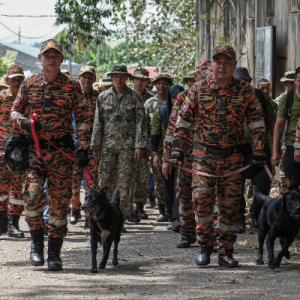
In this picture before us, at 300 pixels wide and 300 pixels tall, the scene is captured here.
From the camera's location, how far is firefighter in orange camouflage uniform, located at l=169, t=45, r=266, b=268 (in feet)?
26.9

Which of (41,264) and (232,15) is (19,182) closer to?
(41,264)

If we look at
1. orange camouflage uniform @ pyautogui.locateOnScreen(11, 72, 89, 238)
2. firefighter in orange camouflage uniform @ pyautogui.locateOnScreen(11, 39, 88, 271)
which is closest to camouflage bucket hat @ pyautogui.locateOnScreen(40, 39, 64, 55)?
firefighter in orange camouflage uniform @ pyautogui.locateOnScreen(11, 39, 88, 271)

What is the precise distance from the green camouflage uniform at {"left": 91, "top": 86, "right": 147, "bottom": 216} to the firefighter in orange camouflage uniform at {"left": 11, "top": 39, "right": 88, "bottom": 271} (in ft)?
10.2

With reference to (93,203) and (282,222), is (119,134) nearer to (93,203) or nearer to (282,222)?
(93,203)

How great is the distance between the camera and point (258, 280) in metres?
7.59

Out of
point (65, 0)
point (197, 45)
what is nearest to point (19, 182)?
point (65, 0)

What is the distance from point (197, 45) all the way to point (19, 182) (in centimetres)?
1004

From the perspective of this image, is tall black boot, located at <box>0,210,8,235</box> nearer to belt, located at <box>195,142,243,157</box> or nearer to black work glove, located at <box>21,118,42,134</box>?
black work glove, located at <box>21,118,42,134</box>

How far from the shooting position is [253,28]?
15688 mm

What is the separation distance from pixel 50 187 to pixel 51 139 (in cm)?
52

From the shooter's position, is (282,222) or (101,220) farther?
(101,220)

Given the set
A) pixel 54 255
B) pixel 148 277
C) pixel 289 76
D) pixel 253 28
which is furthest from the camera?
pixel 253 28

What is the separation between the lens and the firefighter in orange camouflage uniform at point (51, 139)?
831 centimetres

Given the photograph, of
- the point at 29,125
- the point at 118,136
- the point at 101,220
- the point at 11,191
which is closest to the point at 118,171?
the point at 118,136
